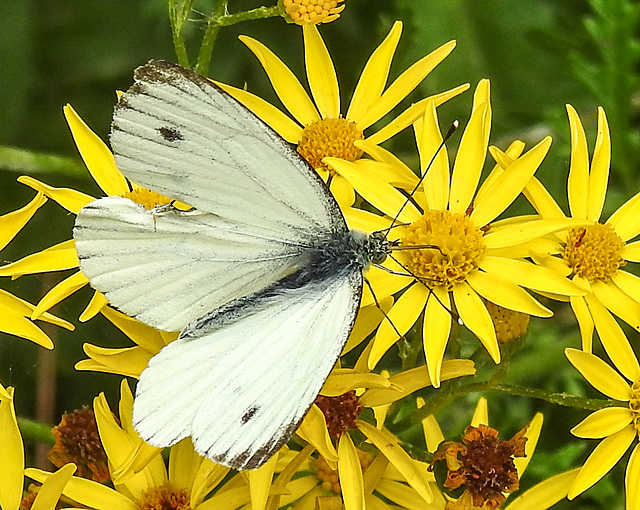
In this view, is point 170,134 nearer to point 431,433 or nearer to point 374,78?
point 374,78

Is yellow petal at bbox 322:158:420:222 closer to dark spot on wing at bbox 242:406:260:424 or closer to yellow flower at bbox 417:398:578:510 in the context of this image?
yellow flower at bbox 417:398:578:510

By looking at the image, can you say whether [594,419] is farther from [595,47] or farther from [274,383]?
[595,47]

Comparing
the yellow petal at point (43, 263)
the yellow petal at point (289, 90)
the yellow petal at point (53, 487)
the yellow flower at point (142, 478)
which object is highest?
the yellow petal at point (289, 90)

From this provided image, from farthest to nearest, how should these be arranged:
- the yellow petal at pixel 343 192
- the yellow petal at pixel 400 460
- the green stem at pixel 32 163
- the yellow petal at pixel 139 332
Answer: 1. the green stem at pixel 32 163
2. the yellow petal at pixel 343 192
3. the yellow petal at pixel 139 332
4. the yellow petal at pixel 400 460

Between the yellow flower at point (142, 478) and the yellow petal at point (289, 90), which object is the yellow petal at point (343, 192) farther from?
the yellow flower at point (142, 478)

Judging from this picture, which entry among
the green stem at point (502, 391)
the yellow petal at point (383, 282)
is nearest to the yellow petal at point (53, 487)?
the yellow petal at point (383, 282)

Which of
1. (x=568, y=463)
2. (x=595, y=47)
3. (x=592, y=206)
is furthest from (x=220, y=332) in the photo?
(x=595, y=47)

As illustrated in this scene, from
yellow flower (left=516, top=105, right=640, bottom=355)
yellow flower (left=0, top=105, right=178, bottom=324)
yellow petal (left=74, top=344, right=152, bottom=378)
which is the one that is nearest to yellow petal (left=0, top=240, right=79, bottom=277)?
yellow flower (left=0, top=105, right=178, bottom=324)
